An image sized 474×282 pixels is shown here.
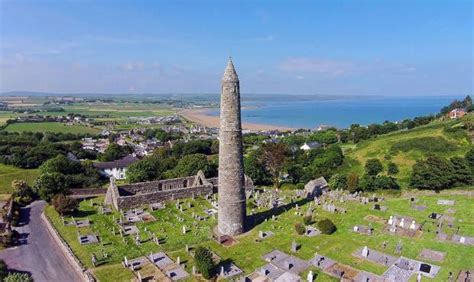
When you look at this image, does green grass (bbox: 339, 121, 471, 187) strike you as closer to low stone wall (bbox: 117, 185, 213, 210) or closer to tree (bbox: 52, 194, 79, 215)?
low stone wall (bbox: 117, 185, 213, 210)

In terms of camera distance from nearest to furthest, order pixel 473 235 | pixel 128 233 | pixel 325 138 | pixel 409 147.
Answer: pixel 473 235
pixel 128 233
pixel 409 147
pixel 325 138

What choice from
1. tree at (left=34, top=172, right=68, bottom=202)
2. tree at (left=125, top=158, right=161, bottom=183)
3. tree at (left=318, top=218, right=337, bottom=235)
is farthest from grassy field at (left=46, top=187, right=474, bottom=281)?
tree at (left=125, top=158, right=161, bottom=183)

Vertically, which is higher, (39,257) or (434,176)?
(434,176)

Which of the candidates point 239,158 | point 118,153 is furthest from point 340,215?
point 118,153

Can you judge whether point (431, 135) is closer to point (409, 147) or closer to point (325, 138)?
point (409, 147)

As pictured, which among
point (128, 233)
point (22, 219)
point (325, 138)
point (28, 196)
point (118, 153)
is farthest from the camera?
point (325, 138)

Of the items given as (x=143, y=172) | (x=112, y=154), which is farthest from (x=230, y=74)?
(x=112, y=154)

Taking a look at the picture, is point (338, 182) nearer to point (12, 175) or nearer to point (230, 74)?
point (230, 74)
